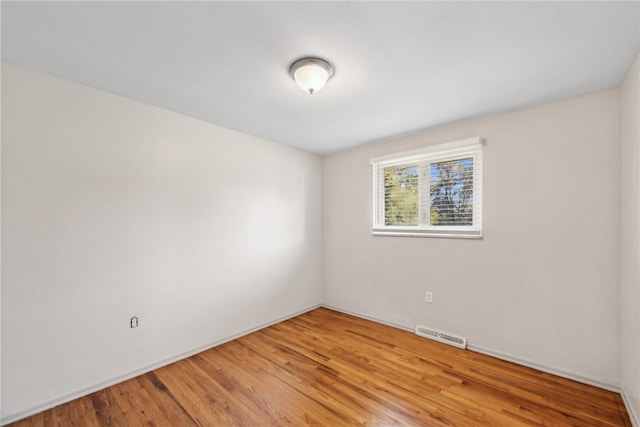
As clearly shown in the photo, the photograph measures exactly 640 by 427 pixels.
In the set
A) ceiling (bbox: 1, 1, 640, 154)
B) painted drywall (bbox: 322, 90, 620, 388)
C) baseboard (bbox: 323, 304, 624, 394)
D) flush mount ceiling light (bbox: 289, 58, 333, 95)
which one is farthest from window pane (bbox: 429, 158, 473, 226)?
flush mount ceiling light (bbox: 289, 58, 333, 95)

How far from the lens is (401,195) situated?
11.1 ft

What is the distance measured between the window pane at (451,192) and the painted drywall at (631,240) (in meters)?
1.08

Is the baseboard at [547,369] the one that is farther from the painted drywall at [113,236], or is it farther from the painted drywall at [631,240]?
the painted drywall at [113,236]

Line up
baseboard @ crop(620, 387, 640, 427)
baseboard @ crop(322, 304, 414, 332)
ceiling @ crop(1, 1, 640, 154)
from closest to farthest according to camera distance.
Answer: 1. ceiling @ crop(1, 1, 640, 154)
2. baseboard @ crop(620, 387, 640, 427)
3. baseboard @ crop(322, 304, 414, 332)

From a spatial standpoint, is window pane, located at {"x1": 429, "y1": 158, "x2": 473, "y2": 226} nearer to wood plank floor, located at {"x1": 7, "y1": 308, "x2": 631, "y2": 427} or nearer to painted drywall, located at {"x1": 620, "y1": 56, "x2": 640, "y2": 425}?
painted drywall, located at {"x1": 620, "y1": 56, "x2": 640, "y2": 425}

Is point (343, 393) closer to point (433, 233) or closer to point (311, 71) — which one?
point (433, 233)

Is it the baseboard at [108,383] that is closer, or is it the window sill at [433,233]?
the baseboard at [108,383]

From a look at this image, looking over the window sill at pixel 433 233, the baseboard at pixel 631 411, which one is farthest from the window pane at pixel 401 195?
the baseboard at pixel 631 411

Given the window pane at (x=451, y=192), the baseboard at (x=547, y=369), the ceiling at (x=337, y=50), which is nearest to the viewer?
the ceiling at (x=337, y=50)

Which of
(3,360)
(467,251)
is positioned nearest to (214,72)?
(3,360)

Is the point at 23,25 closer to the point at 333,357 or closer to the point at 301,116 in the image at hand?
the point at 301,116

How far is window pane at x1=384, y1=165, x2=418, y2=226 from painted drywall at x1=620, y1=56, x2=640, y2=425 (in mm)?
1663

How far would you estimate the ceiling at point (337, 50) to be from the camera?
1342 mm

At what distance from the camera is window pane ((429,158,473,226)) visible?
112 inches
